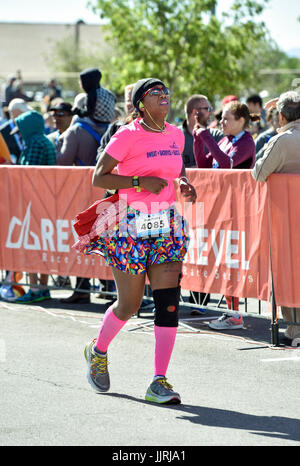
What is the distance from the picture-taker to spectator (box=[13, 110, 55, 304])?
978cm

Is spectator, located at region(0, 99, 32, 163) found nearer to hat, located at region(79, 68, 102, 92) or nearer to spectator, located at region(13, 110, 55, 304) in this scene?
spectator, located at region(13, 110, 55, 304)

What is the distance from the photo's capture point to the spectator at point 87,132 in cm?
967

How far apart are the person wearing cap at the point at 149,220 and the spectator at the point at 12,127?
656 cm

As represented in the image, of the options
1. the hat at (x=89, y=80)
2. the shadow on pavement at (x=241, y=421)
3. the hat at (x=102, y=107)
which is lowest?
the shadow on pavement at (x=241, y=421)

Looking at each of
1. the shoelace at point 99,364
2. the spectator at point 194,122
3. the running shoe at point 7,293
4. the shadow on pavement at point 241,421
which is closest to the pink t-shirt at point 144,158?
the shoelace at point 99,364

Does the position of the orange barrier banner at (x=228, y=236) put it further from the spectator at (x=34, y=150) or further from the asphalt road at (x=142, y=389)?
the spectator at (x=34, y=150)

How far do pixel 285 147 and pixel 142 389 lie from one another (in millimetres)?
2421

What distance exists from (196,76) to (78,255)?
1171cm

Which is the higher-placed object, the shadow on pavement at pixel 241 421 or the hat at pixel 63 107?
the hat at pixel 63 107

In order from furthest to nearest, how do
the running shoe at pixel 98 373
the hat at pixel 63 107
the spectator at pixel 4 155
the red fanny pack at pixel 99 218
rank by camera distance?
the hat at pixel 63 107 < the spectator at pixel 4 155 < the running shoe at pixel 98 373 < the red fanny pack at pixel 99 218

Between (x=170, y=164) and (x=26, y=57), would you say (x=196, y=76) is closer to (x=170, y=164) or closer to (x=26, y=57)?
(x=170, y=164)

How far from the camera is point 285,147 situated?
23.6ft
